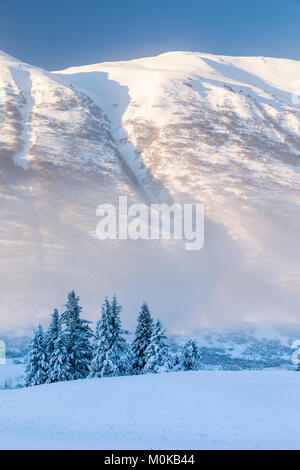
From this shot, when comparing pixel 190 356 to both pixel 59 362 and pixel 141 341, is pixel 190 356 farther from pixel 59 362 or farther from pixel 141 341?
pixel 59 362

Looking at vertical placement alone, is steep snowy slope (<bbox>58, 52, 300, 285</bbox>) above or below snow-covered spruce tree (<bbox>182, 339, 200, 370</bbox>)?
above

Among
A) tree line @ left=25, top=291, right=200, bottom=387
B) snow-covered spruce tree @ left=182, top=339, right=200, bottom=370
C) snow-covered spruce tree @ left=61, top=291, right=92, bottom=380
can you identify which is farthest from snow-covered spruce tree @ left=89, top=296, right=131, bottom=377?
snow-covered spruce tree @ left=182, top=339, right=200, bottom=370

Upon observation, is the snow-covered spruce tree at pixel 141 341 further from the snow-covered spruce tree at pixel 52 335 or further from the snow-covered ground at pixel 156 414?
the snow-covered ground at pixel 156 414

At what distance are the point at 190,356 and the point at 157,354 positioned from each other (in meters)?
2.41

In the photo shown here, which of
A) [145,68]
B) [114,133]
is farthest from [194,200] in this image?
[145,68]

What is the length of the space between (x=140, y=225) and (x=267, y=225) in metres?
26.4

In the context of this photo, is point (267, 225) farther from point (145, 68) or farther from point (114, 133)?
point (145, 68)

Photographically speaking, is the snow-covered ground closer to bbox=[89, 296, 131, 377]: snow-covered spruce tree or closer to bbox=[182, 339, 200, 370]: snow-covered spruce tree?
bbox=[89, 296, 131, 377]: snow-covered spruce tree

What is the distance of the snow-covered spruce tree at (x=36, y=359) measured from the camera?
19.6m

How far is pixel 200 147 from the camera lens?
104 m

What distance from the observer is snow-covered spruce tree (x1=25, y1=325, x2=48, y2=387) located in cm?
1960

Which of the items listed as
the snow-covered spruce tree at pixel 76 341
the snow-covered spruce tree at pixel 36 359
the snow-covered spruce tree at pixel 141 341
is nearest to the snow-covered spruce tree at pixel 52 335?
the snow-covered spruce tree at pixel 36 359

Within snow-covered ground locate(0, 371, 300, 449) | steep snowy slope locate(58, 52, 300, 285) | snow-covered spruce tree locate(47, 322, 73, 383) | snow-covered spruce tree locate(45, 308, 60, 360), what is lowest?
snow-covered ground locate(0, 371, 300, 449)
